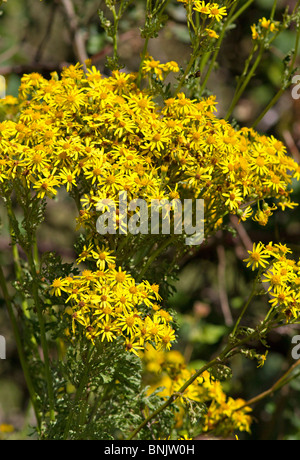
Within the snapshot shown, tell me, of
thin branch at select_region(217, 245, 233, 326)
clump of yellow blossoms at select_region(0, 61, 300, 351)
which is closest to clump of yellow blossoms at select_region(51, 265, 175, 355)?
clump of yellow blossoms at select_region(0, 61, 300, 351)

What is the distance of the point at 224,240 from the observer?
7.21 ft

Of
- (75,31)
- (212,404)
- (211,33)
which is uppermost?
(75,31)

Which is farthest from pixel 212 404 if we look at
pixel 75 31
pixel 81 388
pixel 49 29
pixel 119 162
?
pixel 49 29

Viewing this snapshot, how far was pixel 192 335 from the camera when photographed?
212 cm

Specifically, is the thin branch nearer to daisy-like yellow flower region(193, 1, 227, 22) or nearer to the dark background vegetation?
the dark background vegetation

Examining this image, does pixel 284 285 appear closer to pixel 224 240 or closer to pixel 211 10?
pixel 211 10

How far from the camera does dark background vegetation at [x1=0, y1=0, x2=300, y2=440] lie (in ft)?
6.89

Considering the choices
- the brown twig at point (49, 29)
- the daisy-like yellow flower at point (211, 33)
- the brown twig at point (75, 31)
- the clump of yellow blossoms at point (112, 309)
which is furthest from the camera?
the brown twig at point (49, 29)

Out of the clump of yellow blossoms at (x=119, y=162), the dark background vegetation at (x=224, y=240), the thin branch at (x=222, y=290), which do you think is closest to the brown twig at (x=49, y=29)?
the dark background vegetation at (x=224, y=240)

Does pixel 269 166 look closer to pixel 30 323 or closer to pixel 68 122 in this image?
pixel 68 122

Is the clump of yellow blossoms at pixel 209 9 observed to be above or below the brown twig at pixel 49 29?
below

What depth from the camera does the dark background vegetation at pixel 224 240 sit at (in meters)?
2.10

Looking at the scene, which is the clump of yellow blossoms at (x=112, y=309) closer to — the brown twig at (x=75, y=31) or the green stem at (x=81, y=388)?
the green stem at (x=81, y=388)

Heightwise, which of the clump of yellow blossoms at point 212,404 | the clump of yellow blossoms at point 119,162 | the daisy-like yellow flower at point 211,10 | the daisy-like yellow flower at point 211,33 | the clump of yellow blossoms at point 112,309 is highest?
the daisy-like yellow flower at point 211,10
